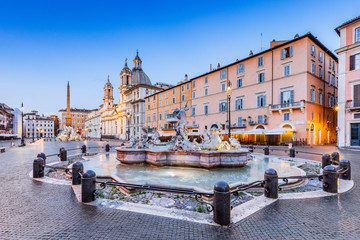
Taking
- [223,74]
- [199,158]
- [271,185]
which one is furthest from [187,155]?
[223,74]

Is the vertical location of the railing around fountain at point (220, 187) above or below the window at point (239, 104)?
below

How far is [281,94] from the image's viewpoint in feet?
90.2

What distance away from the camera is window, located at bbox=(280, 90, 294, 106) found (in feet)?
86.5

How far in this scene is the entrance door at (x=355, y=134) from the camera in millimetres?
21875

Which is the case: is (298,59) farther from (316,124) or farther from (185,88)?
(185,88)

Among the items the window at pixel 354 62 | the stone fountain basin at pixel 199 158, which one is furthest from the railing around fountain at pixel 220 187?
the window at pixel 354 62

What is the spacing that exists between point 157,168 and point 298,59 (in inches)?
1035

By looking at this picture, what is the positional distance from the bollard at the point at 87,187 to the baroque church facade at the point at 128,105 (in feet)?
156

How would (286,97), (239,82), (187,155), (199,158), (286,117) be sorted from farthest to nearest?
(239,82) → (286,97) → (286,117) → (187,155) → (199,158)

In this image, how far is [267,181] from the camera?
5137 mm

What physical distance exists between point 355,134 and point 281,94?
9547 millimetres

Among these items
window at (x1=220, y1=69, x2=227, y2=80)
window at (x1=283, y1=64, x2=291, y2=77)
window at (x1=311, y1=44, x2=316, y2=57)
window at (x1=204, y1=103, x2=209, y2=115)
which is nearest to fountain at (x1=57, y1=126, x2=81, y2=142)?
window at (x1=204, y1=103, x2=209, y2=115)

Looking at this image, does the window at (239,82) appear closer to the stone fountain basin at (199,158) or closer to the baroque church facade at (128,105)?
the stone fountain basin at (199,158)

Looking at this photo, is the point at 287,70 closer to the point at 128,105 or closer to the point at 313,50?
the point at 313,50
